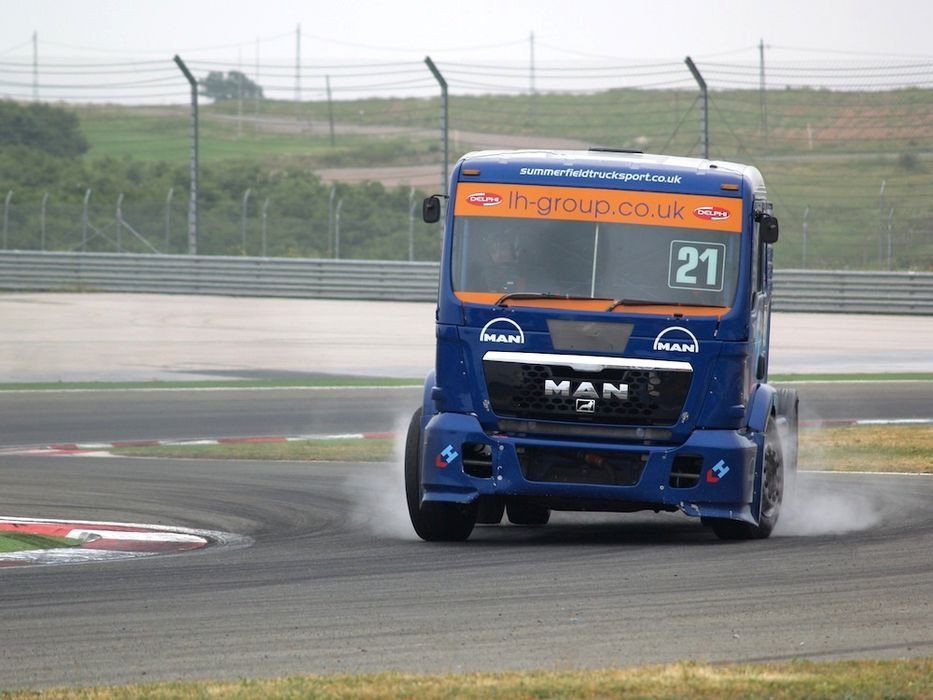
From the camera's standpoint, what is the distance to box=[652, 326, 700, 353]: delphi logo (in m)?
10.5

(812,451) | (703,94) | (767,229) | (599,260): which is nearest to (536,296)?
(599,260)

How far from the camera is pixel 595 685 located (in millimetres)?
6520

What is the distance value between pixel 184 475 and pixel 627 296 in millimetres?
5933

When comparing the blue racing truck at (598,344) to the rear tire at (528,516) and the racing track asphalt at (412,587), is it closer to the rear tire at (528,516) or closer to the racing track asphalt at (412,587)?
the racing track asphalt at (412,587)

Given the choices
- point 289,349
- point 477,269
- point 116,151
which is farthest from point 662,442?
point 116,151

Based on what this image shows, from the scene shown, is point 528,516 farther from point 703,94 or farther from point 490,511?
point 703,94

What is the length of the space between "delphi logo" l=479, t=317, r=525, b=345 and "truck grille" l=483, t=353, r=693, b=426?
88 millimetres

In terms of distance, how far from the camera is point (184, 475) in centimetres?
1529

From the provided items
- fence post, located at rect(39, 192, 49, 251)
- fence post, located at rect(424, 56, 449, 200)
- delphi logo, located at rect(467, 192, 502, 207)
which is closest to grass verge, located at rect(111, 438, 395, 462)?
delphi logo, located at rect(467, 192, 502, 207)

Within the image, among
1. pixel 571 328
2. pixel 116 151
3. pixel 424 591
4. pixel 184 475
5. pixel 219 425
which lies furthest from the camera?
pixel 116 151

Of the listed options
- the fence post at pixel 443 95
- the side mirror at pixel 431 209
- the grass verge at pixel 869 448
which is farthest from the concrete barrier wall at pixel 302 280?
the side mirror at pixel 431 209

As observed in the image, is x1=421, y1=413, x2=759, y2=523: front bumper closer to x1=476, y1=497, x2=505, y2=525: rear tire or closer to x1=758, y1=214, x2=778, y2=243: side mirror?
x1=476, y1=497, x2=505, y2=525: rear tire

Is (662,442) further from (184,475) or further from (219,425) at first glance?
(219,425)

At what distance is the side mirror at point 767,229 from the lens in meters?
11.0
